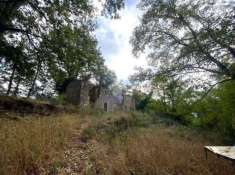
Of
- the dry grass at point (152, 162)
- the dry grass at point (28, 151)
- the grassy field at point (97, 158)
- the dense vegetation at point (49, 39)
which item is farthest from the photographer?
the dense vegetation at point (49, 39)

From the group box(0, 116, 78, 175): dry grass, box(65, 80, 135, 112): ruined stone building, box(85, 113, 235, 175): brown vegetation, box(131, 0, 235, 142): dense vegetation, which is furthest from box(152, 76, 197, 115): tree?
box(65, 80, 135, 112): ruined stone building

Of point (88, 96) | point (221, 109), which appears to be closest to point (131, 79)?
point (221, 109)

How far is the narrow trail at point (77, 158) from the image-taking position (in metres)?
4.58

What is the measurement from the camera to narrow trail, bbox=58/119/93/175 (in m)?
4.58

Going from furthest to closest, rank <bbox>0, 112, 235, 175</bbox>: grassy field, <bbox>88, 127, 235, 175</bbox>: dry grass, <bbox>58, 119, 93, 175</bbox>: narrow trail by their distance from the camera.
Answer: <bbox>88, 127, 235, 175</bbox>: dry grass
<bbox>58, 119, 93, 175</bbox>: narrow trail
<bbox>0, 112, 235, 175</bbox>: grassy field

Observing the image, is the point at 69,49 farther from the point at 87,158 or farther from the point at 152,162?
the point at 152,162

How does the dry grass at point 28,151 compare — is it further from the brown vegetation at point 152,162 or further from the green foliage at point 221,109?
the green foliage at point 221,109

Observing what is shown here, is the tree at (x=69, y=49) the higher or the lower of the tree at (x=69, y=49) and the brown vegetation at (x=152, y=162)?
the higher

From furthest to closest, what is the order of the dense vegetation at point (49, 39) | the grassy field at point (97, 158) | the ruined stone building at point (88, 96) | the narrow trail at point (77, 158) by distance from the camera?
the ruined stone building at point (88, 96) < the dense vegetation at point (49, 39) < the narrow trail at point (77, 158) < the grassy field at point (97, 158)

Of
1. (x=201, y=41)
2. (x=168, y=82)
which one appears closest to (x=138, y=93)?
(x=168, y=82)

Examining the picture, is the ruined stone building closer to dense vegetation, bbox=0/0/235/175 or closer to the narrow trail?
dense vegetation, bbox=0/0/235/175

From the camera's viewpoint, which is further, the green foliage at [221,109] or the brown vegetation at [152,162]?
the green foliage at [221,109]

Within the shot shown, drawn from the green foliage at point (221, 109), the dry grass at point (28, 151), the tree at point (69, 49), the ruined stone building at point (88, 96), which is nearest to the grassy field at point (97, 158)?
the dry grass at point (28, 151)

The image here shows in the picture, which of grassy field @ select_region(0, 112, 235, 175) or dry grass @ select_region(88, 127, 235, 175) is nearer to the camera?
grassy field @ select_region(0, 112, 235, 175)
